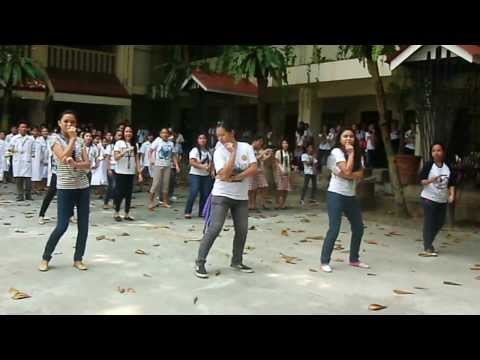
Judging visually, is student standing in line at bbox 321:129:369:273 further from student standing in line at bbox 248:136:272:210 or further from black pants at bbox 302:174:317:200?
black pants at bbox 302:174:317:200

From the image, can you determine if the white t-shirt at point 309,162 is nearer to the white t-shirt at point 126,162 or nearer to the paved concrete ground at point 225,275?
the paved concrete ground at point 225,275

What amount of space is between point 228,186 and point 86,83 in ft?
59.2

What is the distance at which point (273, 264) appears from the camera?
670cm

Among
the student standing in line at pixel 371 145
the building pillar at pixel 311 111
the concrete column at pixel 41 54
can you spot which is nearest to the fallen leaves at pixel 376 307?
the student standing in line at pixel 371 145

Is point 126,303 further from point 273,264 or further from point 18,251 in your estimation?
point 18,251

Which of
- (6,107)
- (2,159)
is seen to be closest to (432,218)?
(2,159)

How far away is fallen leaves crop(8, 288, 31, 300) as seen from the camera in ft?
16.4

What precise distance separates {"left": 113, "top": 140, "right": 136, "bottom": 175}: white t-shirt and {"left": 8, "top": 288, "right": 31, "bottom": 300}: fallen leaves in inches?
174

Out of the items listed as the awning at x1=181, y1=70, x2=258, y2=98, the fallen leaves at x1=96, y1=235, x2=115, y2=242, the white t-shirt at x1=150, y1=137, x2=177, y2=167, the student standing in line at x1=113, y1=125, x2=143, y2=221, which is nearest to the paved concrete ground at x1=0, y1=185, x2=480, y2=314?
the fallen leaves at x1=96, y1=235, x2=115, y2=242

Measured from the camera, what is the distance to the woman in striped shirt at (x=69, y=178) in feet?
19.5

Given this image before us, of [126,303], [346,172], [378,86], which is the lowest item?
[126,303]

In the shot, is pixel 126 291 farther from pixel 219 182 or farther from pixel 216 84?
pixel 216 84

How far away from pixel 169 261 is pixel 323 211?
586 centimetres

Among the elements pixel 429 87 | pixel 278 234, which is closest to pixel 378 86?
pixel 429 87
